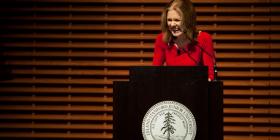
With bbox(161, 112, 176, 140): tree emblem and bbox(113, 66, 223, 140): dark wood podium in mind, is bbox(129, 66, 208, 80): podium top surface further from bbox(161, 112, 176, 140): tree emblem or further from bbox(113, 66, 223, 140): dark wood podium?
bbox(161, 112, 176, 140): tree emblem

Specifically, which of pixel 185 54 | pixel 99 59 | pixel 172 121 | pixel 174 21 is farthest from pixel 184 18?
pixel 99 59

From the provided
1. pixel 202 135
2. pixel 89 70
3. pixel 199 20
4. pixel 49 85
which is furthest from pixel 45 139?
pixel 202 135

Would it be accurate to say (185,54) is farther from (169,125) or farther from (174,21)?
(169,125)

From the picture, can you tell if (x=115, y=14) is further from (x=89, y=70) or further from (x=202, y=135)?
(x=202, y=135)

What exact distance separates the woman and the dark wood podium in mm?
500

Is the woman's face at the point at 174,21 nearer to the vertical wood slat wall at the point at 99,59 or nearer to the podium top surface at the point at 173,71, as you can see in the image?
the podium top surface at the point at 173,71

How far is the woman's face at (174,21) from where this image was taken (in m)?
2.77

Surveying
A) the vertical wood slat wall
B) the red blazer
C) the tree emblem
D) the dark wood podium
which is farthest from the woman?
the vertical wood slat wall

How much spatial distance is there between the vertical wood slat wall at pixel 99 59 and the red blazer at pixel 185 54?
74.9 inches

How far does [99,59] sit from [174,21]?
2.30m

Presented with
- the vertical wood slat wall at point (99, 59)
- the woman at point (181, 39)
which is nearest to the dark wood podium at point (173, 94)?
the woman at point (181, 39)

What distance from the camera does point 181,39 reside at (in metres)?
2.88

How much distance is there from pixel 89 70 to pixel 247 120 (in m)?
1.96

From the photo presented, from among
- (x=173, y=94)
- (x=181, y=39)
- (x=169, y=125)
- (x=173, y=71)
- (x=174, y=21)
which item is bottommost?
(x=169, y=125)
